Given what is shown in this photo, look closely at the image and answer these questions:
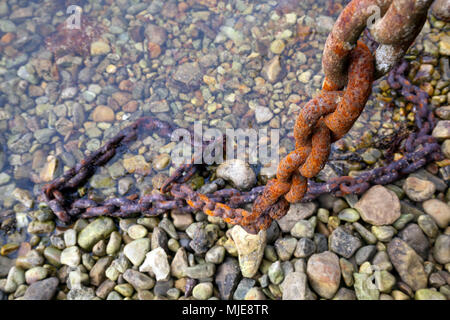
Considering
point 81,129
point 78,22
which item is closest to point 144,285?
point 81,129

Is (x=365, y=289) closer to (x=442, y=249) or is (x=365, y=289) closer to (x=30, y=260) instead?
(x=442, y=249)

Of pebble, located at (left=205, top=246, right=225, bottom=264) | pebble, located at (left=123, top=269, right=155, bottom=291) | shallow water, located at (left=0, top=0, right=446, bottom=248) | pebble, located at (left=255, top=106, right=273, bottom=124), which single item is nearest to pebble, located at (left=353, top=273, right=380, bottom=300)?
pebble, located at (left=205, top=246, right=225, bottom=264)

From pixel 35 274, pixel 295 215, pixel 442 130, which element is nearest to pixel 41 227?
pixel 35 274

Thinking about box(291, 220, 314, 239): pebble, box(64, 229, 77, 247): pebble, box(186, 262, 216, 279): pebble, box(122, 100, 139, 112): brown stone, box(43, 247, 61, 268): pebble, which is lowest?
box(43, 247, 61, 268): pebble

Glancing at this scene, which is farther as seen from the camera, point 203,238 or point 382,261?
point 203,238

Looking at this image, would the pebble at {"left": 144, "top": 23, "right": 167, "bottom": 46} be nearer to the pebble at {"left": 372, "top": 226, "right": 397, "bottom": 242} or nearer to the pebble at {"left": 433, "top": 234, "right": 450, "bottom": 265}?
the pebble at {"left": 372, "top": 226, "right": 397, "bottom": 242}
